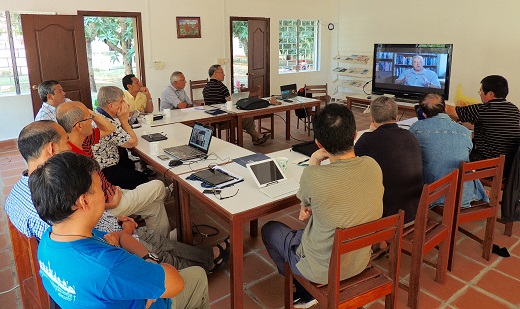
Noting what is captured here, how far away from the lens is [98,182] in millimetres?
1245

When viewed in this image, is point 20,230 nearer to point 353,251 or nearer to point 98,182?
point 98,182

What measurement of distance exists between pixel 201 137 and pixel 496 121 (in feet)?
7.28

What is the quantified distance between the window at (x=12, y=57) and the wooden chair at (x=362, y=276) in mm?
5410

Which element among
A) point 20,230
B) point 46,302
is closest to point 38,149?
point 20,230

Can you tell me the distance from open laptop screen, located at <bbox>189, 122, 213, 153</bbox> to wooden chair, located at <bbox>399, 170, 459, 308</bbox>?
1463 millimetres

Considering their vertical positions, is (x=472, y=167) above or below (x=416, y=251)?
above

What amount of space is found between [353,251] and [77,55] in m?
5.23

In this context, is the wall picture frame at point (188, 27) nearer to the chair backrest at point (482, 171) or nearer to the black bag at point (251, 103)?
the black bag at point (251, 103)

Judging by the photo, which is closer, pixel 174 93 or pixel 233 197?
pixel 233 197

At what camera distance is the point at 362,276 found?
182 centimetres

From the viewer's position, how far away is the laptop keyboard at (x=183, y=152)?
9.30 feet

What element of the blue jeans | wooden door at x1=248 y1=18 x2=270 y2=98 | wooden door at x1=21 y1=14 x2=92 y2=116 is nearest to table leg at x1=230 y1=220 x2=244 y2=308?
the blue jeans

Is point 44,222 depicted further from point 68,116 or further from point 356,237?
point 356,237

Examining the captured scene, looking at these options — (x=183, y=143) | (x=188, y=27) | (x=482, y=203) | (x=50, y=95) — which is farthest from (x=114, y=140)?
(x=188, y=27)
